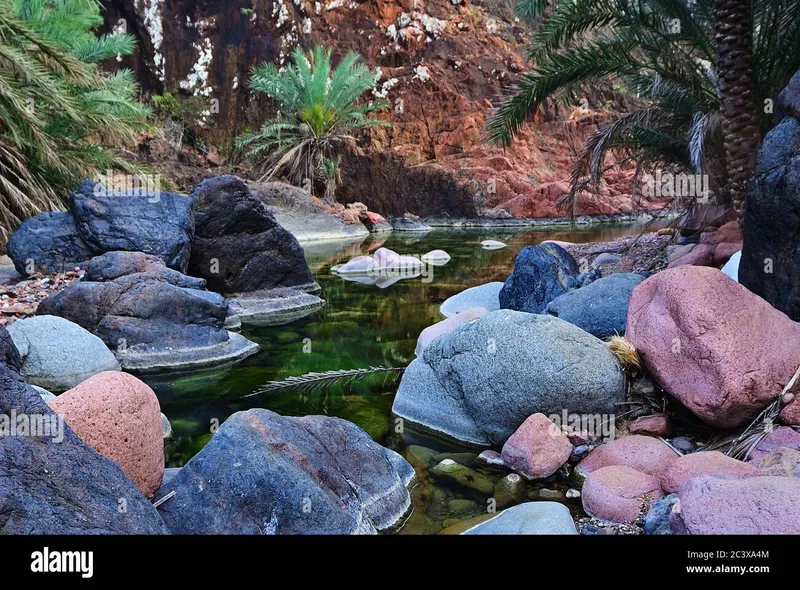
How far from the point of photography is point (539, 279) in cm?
717

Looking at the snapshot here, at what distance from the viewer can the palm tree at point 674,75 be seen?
693 cm

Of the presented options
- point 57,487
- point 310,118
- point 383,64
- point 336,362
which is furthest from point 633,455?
point 383,64

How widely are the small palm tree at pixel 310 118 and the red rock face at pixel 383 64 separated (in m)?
2.91

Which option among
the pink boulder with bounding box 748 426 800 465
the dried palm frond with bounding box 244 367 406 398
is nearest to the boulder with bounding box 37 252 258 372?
the dried palm frond with bounding box 244 367 406 398

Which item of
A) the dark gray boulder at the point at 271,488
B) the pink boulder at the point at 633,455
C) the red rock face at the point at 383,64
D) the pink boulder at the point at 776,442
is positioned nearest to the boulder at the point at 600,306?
the pink boulder at the point at 633,455

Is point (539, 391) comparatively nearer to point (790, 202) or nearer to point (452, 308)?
point (790, 202)

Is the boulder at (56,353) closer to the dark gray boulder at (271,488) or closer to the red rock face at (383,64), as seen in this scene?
the dark gray boulder at (271,488)

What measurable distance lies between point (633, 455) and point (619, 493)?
20.9 inches

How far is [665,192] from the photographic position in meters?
9.98

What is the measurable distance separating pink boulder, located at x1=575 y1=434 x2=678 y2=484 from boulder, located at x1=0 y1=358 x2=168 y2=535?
2444 millimetres

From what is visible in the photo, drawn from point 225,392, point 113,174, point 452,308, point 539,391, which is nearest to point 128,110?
point 113,174

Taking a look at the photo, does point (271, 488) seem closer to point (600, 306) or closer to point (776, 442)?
point (776, 442)

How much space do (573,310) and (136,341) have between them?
411 cm

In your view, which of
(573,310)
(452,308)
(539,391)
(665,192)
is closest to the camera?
(539,391)
